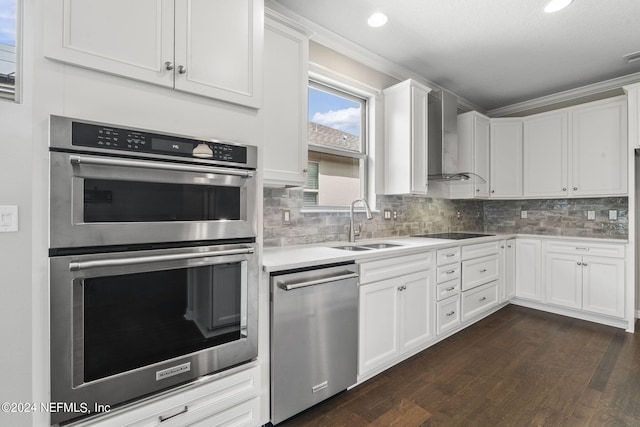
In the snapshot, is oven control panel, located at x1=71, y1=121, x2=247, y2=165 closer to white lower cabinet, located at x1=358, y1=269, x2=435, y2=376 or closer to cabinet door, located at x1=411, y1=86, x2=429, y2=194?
white lower cabinet, located at x1=358, y1=269, x2=435, y2=376

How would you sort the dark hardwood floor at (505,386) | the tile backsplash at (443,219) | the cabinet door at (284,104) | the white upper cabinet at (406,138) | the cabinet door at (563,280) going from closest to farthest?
the dark hardwood floor at (505,386) → the cabinet door at (284,104) → the tile backsplash at (443,219) → the white upper cabinet at (406,138) → the cabinet door at (563,280)

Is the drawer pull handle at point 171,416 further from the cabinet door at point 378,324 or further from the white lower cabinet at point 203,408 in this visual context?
the cabinet door at point 378,324

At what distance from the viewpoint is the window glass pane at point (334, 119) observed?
2.83 metres

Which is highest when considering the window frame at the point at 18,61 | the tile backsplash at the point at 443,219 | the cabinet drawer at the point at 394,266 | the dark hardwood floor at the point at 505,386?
the window frame at the point at 18,61

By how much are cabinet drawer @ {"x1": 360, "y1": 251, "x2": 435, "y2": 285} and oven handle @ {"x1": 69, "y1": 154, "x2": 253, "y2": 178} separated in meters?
1.12

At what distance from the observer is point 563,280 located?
145 inches

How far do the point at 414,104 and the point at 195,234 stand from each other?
260cm

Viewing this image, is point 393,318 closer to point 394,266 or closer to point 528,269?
point 394,266

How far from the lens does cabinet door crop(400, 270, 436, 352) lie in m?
2.49

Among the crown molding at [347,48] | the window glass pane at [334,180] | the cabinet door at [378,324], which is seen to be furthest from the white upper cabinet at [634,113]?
the cabinet door at [378,324]

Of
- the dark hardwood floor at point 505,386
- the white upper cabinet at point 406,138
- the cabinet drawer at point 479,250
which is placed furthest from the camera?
the cabinet drawer at point 479,250

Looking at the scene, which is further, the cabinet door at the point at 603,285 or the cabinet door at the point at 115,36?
the cabinet door at the point at 603,285

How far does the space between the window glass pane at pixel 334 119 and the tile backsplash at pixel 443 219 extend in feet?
2.05

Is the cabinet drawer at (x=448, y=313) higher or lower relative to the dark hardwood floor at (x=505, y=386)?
higher
